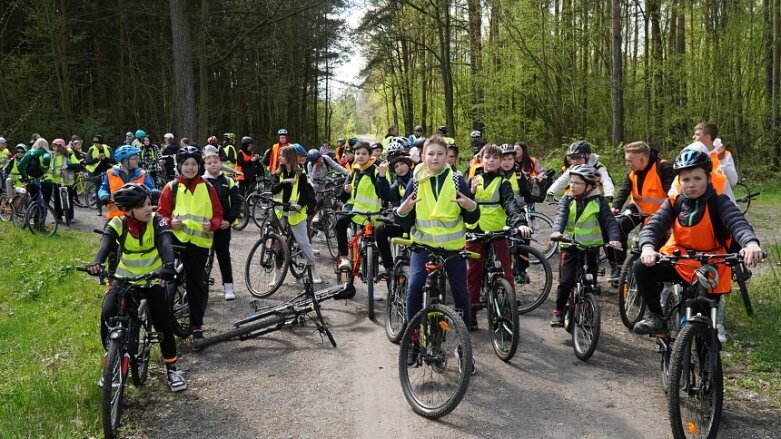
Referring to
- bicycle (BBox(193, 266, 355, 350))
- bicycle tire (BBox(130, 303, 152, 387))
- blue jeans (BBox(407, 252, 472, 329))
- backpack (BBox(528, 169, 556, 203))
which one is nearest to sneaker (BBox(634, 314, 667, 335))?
blue jeans (BBox(407, 252, 472, 329))

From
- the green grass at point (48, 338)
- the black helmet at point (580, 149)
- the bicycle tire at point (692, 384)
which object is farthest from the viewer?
the black helmet at point (580, 149)

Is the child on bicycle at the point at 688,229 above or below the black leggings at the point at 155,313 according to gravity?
above

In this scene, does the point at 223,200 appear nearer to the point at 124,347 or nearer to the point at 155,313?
the point at 155,313

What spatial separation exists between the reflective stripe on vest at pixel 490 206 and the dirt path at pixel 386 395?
1.25m

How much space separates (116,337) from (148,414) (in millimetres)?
872

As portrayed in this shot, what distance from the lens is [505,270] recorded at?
6.91m

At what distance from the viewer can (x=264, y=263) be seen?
9.05 m

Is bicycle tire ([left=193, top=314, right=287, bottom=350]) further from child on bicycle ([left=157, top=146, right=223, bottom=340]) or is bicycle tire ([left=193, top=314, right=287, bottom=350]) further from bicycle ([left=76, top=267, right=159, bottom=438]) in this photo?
bicycle ([left=76, top=267, right=159, bottom=438])

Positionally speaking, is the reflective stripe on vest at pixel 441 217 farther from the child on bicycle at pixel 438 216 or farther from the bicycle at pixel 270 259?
the bicycle at pixel 270 259

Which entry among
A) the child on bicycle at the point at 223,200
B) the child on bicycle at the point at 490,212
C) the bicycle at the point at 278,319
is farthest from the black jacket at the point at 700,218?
the child on bicycle at the point at 223,200

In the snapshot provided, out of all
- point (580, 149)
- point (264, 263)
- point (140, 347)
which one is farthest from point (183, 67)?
point (140, 347)

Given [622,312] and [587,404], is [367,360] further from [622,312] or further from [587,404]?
[622,312]

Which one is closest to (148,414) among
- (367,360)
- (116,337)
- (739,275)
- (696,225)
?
(116,337)

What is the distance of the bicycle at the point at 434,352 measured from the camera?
186 inches
